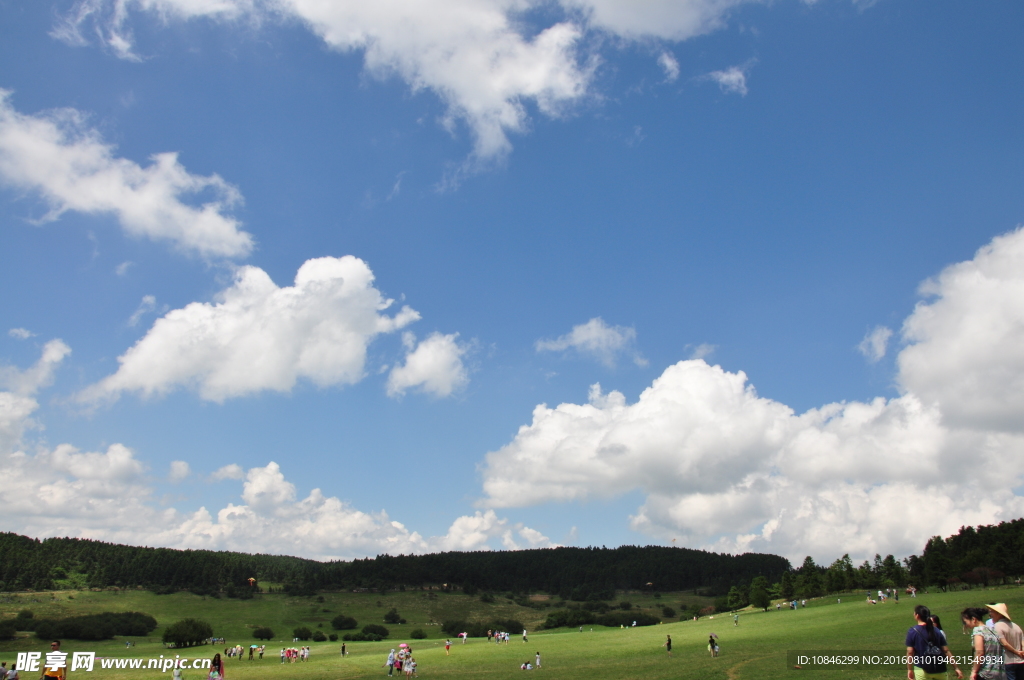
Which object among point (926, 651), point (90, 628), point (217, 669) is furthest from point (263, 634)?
point (926, 651)

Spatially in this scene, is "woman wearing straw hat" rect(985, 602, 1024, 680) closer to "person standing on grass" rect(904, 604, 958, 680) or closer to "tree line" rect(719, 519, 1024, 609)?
"person standing on grass" rect(904, 604, 958, 680)

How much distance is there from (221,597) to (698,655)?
158173 mm

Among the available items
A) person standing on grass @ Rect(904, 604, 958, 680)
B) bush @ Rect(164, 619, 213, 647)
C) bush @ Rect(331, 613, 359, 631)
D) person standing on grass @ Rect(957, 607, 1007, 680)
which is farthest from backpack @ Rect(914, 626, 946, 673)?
bush @ Rect(331, 613, 359, 631)

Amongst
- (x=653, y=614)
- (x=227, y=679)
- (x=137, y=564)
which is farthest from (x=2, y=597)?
(x=653, y=614)

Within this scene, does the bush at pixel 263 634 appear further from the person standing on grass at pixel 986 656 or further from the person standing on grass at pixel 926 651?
the person standing on grass at pixel 986 656

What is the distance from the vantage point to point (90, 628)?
10319 cm

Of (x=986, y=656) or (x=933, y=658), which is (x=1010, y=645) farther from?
(x=933, y=658)

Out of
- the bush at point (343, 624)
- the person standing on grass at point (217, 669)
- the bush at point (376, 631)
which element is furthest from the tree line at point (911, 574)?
the person standing on grass at point (217, 669)

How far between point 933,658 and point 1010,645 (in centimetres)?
168

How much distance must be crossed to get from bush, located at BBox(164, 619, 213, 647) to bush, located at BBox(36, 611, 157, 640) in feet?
78.8

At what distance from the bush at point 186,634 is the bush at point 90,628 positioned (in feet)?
78.8

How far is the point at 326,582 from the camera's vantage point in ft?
645

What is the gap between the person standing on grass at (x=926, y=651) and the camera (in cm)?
1273

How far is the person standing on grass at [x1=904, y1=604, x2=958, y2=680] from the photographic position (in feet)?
41.8
